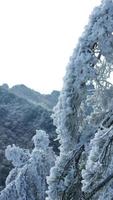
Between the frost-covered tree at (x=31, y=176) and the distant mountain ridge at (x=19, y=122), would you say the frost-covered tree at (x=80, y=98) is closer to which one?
the frost-covered tree at (x=31, y=176)

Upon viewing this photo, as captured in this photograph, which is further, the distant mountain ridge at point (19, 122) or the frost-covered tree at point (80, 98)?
the distant mountain ridge at point (19, 122)

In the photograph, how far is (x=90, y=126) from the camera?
17.2 ft

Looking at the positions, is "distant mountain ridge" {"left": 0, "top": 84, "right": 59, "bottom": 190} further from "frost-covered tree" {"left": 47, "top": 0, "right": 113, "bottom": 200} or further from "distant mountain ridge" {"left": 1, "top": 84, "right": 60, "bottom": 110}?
"frost-covered tree" {"left": 47, "top": 0, "right": 113, "bottom": 200}

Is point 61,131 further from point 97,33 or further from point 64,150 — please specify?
point 97,33

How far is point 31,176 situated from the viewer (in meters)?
11.3

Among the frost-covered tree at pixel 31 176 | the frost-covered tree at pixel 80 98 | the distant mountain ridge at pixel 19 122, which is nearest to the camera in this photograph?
the frost-covered tree at pixel 80 98

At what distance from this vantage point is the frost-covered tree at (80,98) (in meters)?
4.94

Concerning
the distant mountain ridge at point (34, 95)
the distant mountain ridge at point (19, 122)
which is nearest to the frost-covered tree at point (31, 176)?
the distant mountain ridge at point (19, 122)

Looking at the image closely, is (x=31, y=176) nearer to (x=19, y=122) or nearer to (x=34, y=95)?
(x=19, y=122)

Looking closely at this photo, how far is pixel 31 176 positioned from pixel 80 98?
6460 mm

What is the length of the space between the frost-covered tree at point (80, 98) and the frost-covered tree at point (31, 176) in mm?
5829

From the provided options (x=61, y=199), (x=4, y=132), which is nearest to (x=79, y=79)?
(x=61, y=199)

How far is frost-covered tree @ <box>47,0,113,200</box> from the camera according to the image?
194 inches

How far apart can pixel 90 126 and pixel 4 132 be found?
82.5 feet
